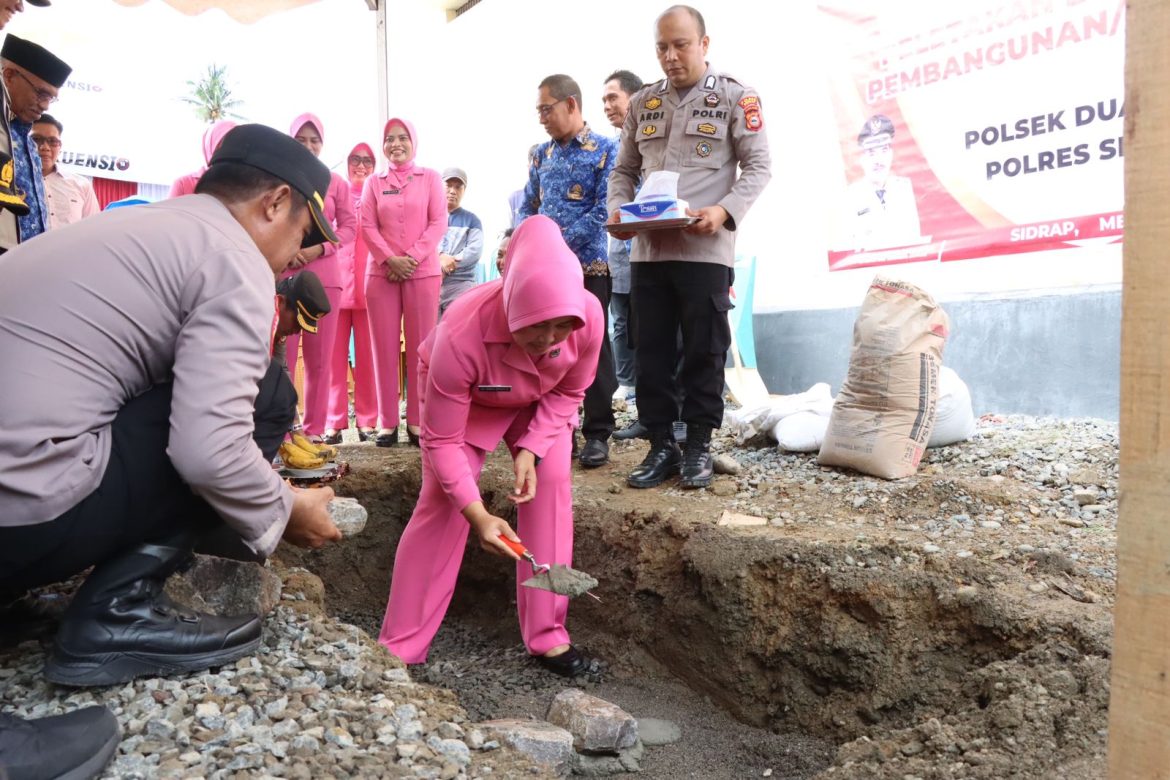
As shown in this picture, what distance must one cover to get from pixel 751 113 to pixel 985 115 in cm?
200

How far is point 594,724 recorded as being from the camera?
2529 millimetres

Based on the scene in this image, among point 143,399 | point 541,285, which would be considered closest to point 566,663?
point 541,285

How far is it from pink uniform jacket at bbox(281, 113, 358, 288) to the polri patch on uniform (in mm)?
2268

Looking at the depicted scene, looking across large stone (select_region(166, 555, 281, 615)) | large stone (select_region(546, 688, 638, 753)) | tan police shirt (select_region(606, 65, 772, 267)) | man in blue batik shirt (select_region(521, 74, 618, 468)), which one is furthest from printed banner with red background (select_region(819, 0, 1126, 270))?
large stone (select_region(166, 555, 281, 615))

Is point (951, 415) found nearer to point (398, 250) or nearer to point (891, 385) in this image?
point (891, 385)

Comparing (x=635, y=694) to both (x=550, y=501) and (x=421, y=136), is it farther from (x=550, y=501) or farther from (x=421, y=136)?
(x=421, y=136)

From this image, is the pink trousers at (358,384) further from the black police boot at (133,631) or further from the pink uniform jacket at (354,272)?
the black police boot at (133,631)

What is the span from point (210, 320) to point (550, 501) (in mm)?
1502

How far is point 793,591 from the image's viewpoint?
112 inches

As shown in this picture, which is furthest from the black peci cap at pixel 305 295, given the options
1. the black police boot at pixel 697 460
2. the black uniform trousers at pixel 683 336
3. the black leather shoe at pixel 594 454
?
the black police boot at pixel 697 460

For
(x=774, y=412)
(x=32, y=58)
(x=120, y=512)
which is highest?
(x=32, y=58)

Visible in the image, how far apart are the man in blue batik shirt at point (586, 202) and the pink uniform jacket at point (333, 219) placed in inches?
49.8

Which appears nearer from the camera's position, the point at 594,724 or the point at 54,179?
Answer: the point at 594,724

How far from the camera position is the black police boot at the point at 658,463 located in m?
3.74
